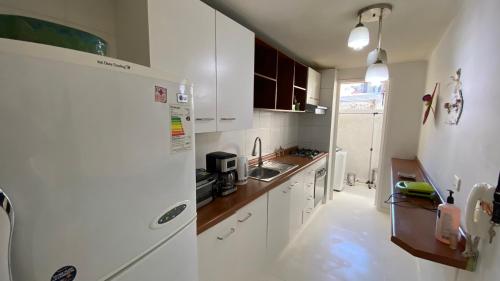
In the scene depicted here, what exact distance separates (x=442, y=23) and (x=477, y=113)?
1144mm

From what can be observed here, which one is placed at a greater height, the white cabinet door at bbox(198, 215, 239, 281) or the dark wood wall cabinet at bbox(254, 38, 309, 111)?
the dark wood wall cabinet at bbox(254, 38, 309, 111)

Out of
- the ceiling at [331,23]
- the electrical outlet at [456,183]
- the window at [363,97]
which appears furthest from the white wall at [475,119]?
the window at [363,97]

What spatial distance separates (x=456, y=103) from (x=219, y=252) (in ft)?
5.89

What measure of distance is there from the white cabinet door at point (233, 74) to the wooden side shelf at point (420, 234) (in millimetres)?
1201

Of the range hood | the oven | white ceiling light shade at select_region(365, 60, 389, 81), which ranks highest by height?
white ceiling light shade at select_region(365, 60, 389, 81)

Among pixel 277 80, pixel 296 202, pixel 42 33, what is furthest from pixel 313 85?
pixel 42 33

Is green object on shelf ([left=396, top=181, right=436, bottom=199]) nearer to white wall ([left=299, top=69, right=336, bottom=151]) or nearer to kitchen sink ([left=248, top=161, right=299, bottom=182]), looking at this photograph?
kitchen sink ([left=248, top=161, right=299, bottom=182])

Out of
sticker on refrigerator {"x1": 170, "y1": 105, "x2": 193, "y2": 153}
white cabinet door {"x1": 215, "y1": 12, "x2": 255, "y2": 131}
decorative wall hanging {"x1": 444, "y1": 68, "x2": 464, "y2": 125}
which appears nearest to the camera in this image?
sticker on refrigerator {"x1": 170, "y1": 105, "x2": 193, "y2": 153}

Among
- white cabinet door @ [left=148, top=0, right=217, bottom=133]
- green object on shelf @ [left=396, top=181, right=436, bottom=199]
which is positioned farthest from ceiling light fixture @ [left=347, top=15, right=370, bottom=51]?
green object on shelf @ [left=396, top=181, right=436, bottom=199]

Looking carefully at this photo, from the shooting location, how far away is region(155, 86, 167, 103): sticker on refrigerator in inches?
27.5

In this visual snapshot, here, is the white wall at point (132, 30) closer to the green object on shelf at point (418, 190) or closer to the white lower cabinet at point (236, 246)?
the white lower cabinet at point (236, 246)

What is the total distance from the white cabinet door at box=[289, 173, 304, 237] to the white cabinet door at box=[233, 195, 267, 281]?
1.86 feet

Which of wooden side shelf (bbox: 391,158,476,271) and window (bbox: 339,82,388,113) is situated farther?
window (bbox: 339,82,388,113)

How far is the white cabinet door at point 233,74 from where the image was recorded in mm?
1435
